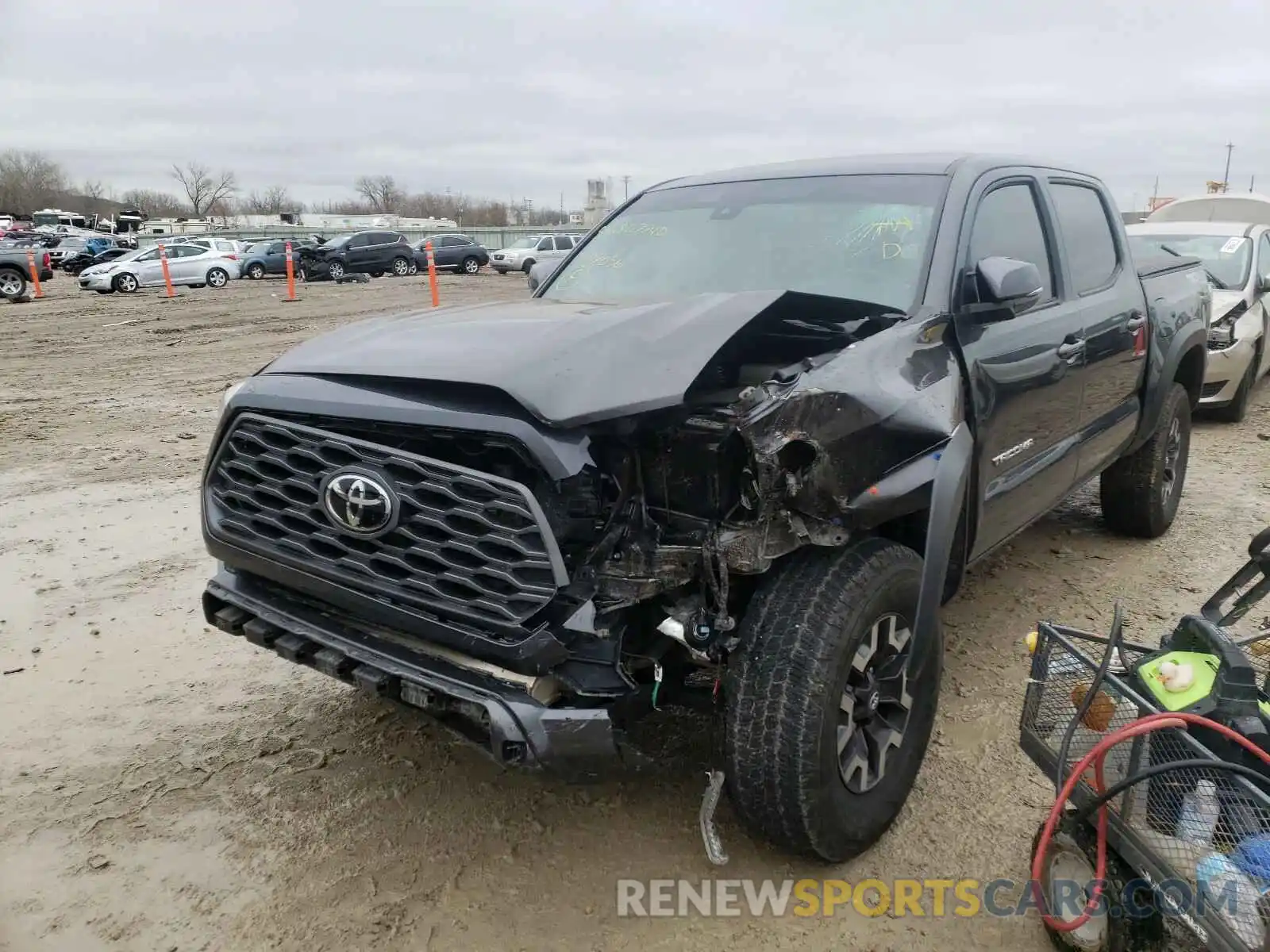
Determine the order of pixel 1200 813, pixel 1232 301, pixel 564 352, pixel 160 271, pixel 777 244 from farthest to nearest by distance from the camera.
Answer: pixel 160 271 < pixel 1232 301 < pixel 777 244 < pixel 564 352 < pixel 1200 813

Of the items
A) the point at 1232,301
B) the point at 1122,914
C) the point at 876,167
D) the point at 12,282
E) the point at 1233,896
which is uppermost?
the point at 876,167

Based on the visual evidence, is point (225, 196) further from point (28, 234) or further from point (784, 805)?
point (784, 805)

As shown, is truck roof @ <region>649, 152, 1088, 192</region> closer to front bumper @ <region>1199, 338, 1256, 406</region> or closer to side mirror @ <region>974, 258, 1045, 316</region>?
side mirror @ <region>974, 258, 1045, 316</region>

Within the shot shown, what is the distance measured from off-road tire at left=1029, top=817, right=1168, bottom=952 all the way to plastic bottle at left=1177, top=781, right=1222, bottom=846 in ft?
0.72

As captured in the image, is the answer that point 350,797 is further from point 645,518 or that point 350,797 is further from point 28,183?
point 28,183

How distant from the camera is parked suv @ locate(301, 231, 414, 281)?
28219mm

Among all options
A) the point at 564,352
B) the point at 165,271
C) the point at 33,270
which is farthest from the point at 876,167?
the point at 33,270

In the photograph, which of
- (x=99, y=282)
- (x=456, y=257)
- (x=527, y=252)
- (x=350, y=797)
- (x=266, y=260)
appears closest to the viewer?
(x=350, y=797)

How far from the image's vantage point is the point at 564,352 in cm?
234

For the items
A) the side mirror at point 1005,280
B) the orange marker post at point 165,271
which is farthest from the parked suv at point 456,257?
the side mirror at point 1005,280

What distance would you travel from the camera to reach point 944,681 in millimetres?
3518

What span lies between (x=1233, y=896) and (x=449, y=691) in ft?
5.46

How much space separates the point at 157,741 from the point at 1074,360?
3.63 m

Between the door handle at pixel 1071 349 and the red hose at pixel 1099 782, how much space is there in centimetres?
180
